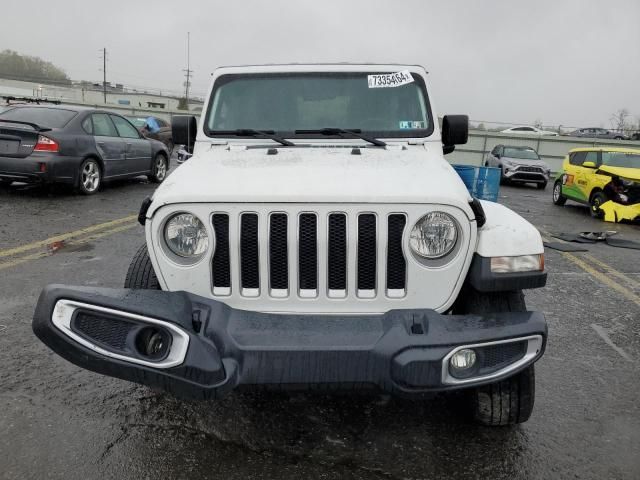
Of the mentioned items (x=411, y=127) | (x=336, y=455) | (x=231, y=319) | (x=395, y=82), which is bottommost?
(x=336, y=455)

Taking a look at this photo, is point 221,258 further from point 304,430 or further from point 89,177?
point 89,177

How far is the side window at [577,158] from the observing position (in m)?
12.0

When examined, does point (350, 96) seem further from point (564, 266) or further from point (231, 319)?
point (564, 266)

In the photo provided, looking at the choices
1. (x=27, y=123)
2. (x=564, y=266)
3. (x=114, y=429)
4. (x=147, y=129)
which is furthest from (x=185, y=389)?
(x=147, y=129)

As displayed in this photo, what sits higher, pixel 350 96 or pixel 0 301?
pixel 350 96

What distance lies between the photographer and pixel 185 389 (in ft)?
6.86

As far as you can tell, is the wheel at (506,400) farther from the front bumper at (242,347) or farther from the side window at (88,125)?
the side window at (88,125)

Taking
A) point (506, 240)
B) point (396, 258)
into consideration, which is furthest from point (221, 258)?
point (506, 240)

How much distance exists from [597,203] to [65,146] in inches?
388

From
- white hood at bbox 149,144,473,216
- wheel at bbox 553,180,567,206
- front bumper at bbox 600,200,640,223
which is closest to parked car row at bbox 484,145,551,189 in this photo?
wheel at bbox 553,180,567,206

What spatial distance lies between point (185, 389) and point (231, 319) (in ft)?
1.04

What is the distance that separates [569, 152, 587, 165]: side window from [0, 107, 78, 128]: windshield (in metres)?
10.3

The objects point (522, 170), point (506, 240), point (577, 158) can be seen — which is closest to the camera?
point (506, 240)

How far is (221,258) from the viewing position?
237 cm
